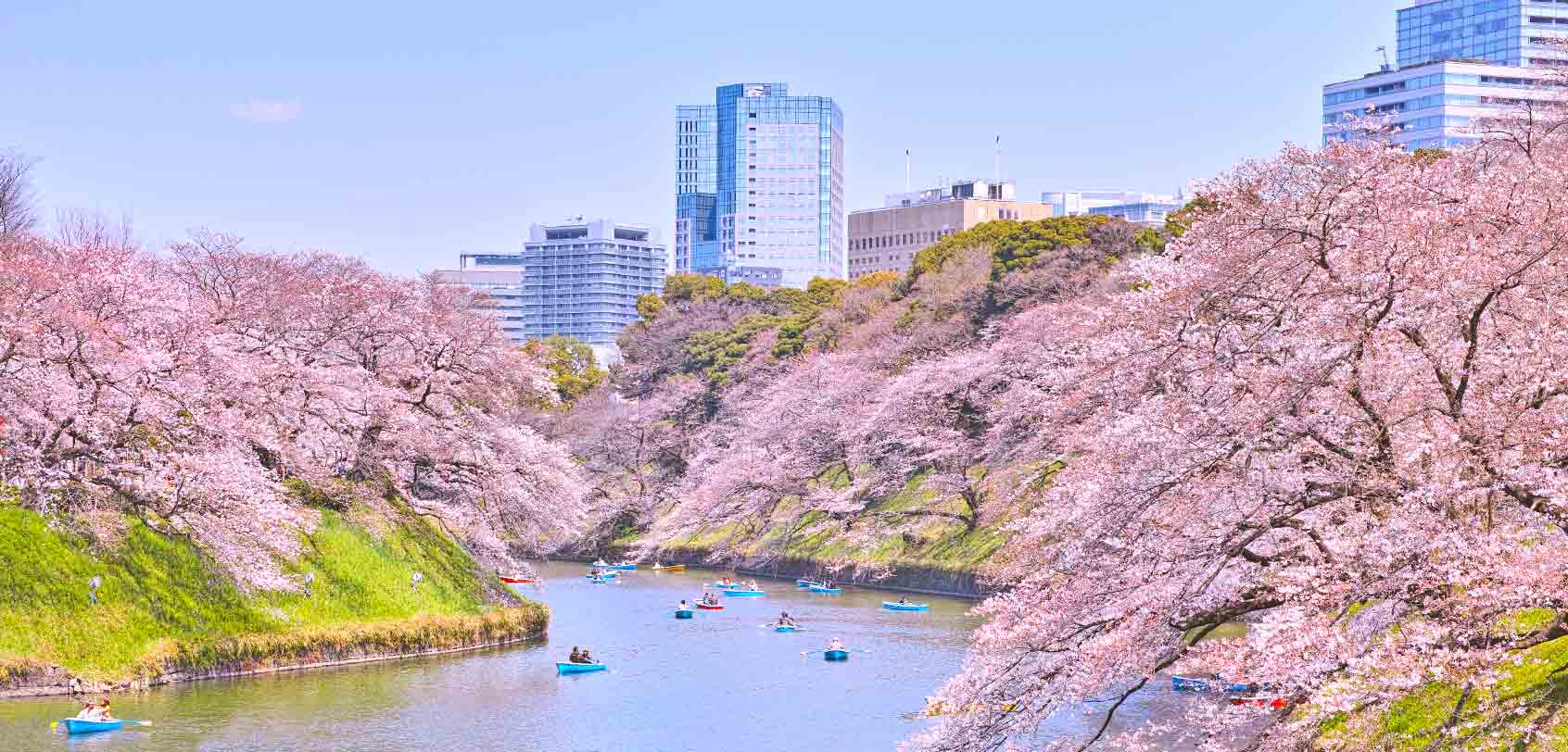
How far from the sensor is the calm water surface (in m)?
27.6

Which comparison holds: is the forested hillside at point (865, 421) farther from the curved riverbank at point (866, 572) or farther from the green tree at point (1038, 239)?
the curved riverbank at point (866, 572)

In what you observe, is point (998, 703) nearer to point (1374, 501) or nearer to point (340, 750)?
point (1374, 501)

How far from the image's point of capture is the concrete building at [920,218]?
157 metres

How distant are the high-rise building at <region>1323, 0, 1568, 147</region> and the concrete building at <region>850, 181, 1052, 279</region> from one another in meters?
32.4

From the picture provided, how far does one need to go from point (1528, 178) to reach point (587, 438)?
66.1 m

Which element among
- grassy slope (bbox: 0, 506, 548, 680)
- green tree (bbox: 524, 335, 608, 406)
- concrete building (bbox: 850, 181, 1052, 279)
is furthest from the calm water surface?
concrete building (bbox: 850, 181, 1052, 279)

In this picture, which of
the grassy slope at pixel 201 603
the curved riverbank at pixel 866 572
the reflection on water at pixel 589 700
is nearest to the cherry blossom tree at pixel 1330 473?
the reflection on water at pixel 589 700

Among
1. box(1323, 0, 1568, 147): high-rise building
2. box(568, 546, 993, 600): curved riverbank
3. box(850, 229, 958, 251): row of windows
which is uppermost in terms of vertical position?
box(1323, 0, 1568, 147): high-rise building

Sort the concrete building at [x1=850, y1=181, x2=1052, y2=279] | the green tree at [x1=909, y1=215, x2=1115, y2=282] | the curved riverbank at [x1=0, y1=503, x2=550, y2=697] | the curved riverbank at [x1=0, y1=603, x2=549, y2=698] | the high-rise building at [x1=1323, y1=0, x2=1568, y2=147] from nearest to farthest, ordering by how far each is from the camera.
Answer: the curved riverbank at [x1=0, y1=603, x2=549, y2=698]
the curved riverbank at [x1=0, y1=503, x2=550, y2=697]
the green tree at [x1=909, y1=215, x2=1115, y2=282]
the high-rise building at [x1=1323, y1=0, x2=1568, y2=147]
the concrete building at [x1=850, y1=181, x2=1052, y2=279]

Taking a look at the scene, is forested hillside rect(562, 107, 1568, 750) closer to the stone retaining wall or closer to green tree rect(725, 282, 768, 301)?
the stone retaining wall

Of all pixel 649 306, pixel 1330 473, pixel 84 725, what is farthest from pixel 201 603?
pixel 649 306

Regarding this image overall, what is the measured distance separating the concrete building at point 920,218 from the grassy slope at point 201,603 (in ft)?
372

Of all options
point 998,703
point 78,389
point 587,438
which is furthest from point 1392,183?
point 587,438

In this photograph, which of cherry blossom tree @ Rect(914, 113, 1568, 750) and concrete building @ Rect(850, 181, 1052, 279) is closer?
cherry blossom tree @ Rect(914, 113, 1568, 750)
